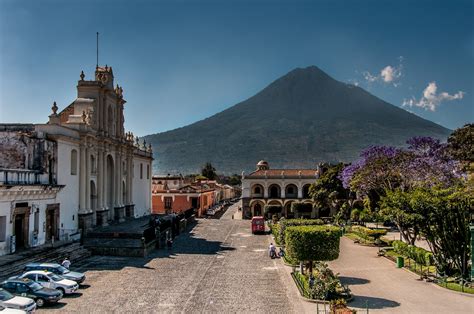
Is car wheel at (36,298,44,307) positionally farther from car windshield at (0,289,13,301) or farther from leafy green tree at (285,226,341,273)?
leafy green tree at (285,226,341,273)

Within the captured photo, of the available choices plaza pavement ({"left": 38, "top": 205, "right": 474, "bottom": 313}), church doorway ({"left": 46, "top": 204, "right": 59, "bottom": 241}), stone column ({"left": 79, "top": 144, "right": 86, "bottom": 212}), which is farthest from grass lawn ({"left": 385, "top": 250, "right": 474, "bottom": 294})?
stone column ({"left": 79, "top": 144, "right": 86, "bottom": 212})

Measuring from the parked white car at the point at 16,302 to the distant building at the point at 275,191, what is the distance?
5081 cm

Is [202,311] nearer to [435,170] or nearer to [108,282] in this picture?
[108,282]

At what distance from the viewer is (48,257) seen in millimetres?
27797

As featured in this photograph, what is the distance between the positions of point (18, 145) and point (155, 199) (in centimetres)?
4033

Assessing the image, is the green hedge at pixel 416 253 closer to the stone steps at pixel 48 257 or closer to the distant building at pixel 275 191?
the stone steps at pixel 48 257

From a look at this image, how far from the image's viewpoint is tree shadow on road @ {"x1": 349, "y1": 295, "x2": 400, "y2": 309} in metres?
19.6

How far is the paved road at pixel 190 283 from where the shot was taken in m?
19.5

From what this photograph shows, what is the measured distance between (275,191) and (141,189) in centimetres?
2047

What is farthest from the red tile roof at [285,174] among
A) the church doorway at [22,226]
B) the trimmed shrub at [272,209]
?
the church doorway at [22,226]

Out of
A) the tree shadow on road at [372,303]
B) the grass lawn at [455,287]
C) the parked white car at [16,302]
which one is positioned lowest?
the tree shadow on road at [372,303]

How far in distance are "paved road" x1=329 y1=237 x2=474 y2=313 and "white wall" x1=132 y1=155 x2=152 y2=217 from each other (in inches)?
1233

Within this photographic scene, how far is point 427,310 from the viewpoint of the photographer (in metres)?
19.0

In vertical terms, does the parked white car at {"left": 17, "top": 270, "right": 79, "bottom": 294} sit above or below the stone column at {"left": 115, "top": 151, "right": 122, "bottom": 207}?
below
